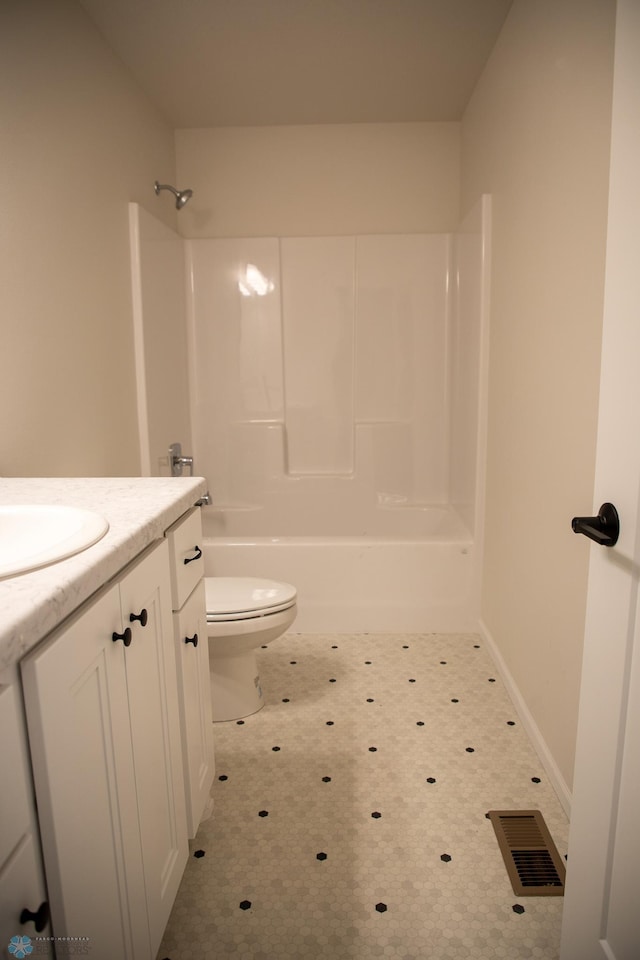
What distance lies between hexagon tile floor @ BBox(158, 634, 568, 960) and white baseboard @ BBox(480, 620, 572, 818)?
0.03 m

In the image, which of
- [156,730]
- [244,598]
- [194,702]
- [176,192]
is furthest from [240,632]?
[176,192]

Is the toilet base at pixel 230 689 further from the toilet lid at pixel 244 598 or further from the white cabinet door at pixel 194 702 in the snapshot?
the white cabinet door at pixel 194 702

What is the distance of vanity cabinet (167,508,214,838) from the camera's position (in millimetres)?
1251

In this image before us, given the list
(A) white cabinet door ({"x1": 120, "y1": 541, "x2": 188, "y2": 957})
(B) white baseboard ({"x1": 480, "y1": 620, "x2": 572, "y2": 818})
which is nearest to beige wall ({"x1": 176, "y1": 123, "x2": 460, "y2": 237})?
(B) white baseboard ({"x1": 480, "y1": 620, "x2": 572, "y2": 818})

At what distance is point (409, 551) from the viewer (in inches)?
105

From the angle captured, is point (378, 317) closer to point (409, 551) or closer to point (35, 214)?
point (409, 551)

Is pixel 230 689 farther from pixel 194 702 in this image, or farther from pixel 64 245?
pixel 64 245

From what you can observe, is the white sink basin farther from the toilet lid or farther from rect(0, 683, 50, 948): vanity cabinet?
the toilet lid

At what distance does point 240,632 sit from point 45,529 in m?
0.98

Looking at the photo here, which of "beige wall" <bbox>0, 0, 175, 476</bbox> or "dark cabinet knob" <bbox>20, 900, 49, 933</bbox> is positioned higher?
"beige wall" <bbox>0, 0, 175, 476</bbox>

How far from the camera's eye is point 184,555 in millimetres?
1299

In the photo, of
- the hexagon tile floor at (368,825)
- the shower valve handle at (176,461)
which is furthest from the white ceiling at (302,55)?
the hexagon tile floor at (368,825)

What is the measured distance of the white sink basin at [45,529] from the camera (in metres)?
0.88

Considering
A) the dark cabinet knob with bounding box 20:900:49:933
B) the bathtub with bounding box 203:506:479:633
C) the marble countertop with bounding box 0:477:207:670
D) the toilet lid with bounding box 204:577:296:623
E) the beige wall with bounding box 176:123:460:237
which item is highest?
the beige wall with bounding box 176:123:460:237
